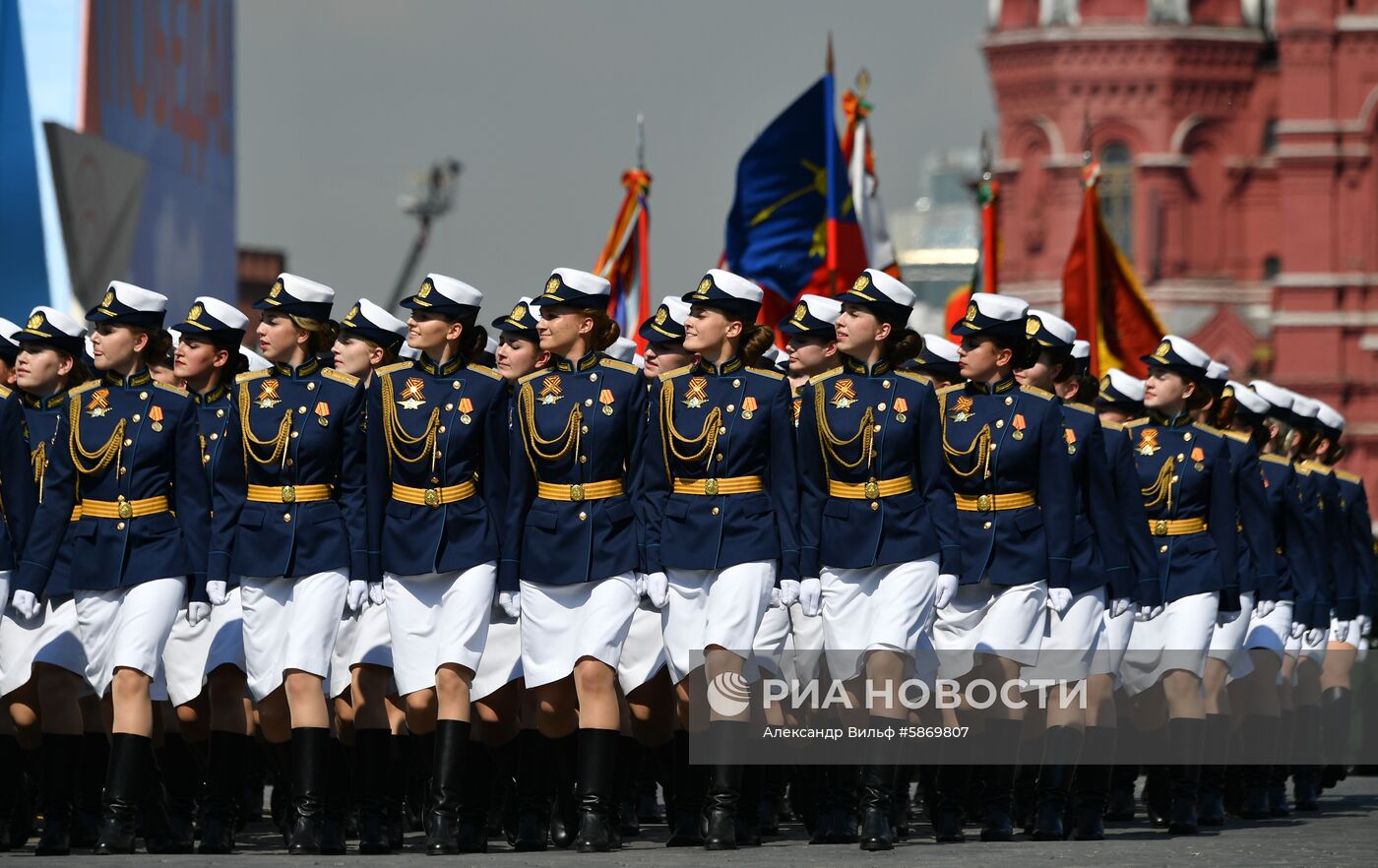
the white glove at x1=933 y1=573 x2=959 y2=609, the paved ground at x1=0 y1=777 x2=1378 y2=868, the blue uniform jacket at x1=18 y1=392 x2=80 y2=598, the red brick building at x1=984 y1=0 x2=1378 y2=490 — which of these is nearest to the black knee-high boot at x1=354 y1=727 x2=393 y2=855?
the paved ground at x1=0 y1=777 x2=1378 y2=868

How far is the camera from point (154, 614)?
32.4 feet

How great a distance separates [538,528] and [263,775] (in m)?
3.19

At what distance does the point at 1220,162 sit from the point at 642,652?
6912cm

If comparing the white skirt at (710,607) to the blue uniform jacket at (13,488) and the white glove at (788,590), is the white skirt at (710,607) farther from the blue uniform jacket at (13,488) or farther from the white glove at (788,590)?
the blue uniform jacket at (13,488)

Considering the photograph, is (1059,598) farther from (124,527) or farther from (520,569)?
(124,527)

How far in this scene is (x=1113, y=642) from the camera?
11.5 m

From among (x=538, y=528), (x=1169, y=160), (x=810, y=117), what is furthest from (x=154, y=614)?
(x=1169, y=160)

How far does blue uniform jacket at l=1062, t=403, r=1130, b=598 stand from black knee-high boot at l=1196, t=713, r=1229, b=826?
4.43 feet

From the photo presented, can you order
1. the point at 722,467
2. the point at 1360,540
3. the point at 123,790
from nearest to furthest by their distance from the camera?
the point at 123,790, the point at 722,467, the point at 1360,540

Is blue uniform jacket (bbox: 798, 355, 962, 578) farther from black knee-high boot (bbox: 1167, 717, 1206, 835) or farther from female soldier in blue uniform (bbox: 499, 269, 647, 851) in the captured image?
black knee-high boot (bbox: 1167, 717, 1206, 835)

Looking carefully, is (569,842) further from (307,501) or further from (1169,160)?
(1169,160)

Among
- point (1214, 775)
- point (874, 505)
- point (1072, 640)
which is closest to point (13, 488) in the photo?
point (874, 505)

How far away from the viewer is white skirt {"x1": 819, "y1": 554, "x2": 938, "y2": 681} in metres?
10.2

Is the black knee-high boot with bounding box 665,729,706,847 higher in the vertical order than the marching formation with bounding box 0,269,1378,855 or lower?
lower
